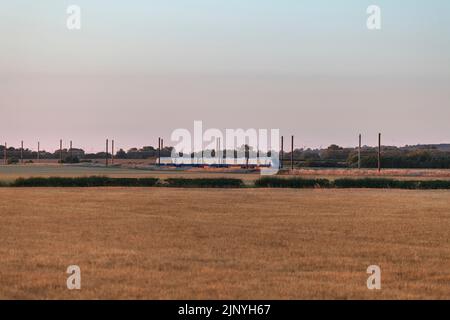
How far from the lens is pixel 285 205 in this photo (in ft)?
122

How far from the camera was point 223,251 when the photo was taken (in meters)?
19.1

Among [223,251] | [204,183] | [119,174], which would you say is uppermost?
[119,174]

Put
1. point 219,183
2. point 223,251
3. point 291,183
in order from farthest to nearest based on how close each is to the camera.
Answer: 1. point 219,183
2. point 291,183
3. point 223,251

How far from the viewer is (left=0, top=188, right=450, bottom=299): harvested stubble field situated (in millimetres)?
13898

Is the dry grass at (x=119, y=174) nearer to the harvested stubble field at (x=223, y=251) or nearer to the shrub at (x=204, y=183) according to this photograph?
the shrub at (x=204, y=183)

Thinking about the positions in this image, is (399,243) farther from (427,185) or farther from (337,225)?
(427,185)

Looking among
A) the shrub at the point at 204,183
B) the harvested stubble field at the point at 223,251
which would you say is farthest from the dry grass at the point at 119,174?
the harvested stubble field at the point at 223,251

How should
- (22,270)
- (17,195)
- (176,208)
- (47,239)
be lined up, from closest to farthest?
(22,270)
(47,239)
(176,208)
(17,195)

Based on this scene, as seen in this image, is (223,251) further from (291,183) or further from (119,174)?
(119,174)

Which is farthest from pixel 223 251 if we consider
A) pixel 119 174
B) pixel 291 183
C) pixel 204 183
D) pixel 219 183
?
pixel 119 174

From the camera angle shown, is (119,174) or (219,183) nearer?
(219,183)
